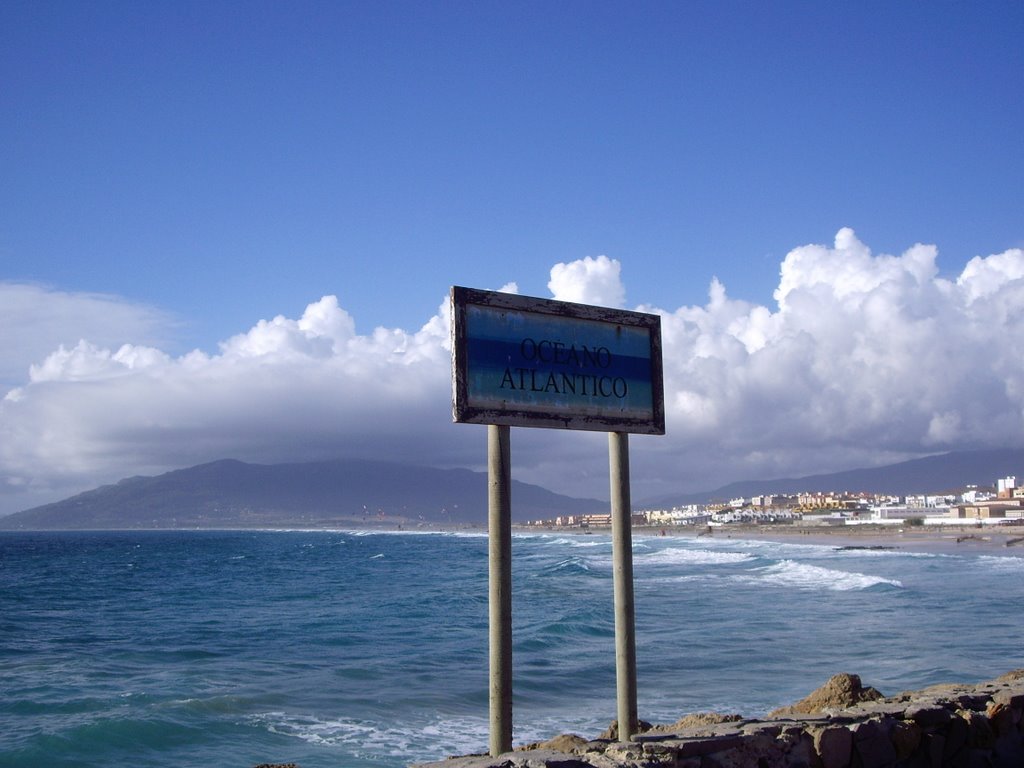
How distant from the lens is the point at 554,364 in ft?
18.9

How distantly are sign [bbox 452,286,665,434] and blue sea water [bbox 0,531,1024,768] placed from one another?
19.9ft

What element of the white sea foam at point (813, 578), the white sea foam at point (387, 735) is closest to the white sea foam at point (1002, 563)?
the white sea foam at point (813, 578)

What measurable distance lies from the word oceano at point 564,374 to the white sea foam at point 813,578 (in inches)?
1152

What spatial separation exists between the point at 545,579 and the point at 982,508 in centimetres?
10961

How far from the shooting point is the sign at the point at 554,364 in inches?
213

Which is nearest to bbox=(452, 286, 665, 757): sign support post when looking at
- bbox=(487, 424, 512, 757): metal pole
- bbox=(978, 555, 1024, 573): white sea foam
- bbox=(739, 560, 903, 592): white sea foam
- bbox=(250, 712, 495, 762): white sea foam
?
bbox=(487, 424, 512, 757): metal pole

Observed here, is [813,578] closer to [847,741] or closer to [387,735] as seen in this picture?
[387,735]

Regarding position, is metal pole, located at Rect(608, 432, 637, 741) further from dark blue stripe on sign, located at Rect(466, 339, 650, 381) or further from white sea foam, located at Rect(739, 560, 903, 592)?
white sea foam, located at Rect(739, 560, 903, 592)

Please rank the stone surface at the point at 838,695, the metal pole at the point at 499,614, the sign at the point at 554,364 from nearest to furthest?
1. the metal pole at the point at 499,614
2. the sign at the point at 554,364
3. the stone surface at the point at 838,695

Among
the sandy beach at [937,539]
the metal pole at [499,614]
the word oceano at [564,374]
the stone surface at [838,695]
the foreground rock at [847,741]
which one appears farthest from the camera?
the sandy beach at [937,539]

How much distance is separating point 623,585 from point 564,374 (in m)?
1.34

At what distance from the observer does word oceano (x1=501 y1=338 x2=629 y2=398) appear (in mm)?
5594

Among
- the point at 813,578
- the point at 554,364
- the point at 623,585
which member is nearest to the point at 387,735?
the point at 623,585

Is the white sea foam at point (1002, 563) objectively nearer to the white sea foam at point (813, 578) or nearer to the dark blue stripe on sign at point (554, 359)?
the white sea foam at point (813, 578)
